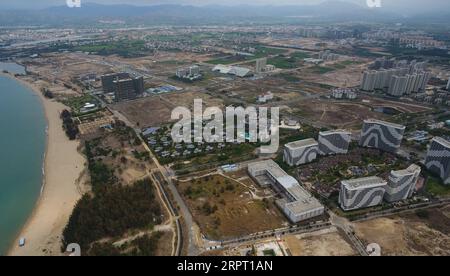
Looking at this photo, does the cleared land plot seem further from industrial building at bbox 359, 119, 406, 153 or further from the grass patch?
industrial building at bbox 359, 119, 406, 153

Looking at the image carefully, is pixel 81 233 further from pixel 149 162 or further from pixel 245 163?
pixel 245 163

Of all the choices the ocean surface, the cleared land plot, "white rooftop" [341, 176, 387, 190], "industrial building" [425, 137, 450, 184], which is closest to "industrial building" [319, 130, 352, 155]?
"industrial building" [425, 137, 450, 184]

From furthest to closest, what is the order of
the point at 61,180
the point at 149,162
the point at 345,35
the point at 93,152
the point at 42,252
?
the point at 345,35
the point at 93,152
the point at 149,162
the point at 61,180
the point at 42,252

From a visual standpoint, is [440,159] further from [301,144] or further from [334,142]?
[301,144]

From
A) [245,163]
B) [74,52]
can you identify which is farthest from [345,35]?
[245,163]

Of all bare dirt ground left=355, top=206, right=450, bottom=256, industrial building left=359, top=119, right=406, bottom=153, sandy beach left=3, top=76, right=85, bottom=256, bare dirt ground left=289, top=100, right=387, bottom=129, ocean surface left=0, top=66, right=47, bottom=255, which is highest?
industrial building left=359, top=119, right=406, bottom=153

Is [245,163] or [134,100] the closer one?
[245,163]
